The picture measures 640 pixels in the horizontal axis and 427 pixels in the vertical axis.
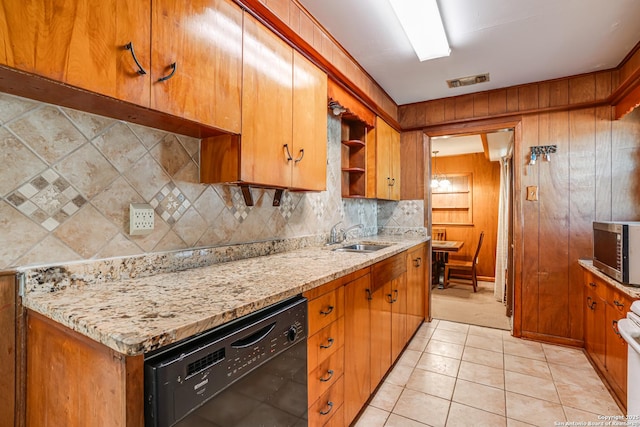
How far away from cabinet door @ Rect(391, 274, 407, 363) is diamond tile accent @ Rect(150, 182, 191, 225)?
1.53 metres

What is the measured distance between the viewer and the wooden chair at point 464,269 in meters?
4.73

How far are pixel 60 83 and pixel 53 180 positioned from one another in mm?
387

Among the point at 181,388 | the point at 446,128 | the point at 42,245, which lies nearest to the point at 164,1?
the point at 42,245

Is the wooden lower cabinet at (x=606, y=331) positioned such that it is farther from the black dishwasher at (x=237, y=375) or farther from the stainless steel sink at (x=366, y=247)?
the black dishwasher at (x=237, y=375)

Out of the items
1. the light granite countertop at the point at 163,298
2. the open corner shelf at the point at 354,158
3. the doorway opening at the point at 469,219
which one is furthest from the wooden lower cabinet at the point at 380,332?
the doorway opening at the point at 469,219

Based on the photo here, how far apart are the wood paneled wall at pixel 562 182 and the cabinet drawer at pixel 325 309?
95.6 inches

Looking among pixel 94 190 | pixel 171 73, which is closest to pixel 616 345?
pixel 171 73

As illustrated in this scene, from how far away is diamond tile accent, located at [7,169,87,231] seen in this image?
3.22 ft

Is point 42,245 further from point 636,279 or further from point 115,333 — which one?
point 636,279

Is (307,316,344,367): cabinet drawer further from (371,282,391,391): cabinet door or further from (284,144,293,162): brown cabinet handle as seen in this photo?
(284,144,293,162): brown cabinet handle

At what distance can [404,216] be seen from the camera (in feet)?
11.8

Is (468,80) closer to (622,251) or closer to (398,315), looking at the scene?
(622,251)

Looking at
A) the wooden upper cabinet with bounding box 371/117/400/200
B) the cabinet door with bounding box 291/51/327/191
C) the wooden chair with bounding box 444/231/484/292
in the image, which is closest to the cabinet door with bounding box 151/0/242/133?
the cabinet door with bounding box 291/51/327/191

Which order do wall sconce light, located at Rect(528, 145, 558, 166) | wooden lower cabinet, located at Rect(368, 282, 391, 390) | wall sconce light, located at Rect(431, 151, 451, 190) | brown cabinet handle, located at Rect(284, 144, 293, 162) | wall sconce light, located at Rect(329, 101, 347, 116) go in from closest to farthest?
brown cabinet handle, located at Rect(284, 144, 293, 162) → wooden lower cabinet, located at Rect(368, 282, 391, 390) → wall sconce light, located at Rect(329, 101, 347, 116) → wall sconce light, located at Rect(528, 145, 558, 166) → wall sconce light, located at Rect(431, 151, 451, 190)
